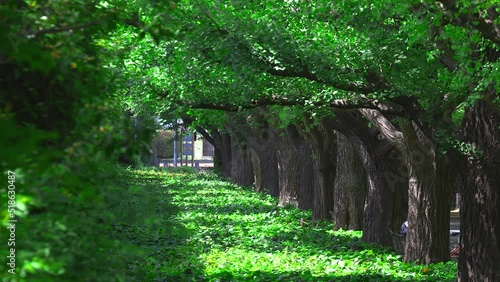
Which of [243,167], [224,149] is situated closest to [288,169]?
[243,167]

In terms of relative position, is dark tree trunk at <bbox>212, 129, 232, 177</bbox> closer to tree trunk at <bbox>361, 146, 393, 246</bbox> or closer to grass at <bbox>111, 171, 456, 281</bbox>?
grass at <bbox>111, 171, 456, 281</bbox>

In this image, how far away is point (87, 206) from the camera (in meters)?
4.27

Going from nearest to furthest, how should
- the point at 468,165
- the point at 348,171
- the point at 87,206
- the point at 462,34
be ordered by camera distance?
the point at 87,206 → the point at 462,34 → the point at 468,165 → the point at 348,171

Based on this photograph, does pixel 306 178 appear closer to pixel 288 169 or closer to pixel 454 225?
pixel 288 169

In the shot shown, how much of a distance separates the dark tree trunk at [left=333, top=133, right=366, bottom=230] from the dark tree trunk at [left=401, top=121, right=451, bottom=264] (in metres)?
6.08

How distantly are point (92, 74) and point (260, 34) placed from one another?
1034 centimetres

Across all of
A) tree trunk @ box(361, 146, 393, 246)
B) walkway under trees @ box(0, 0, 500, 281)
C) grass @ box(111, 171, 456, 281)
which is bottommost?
grass @ box(111, 171, 456, 281)

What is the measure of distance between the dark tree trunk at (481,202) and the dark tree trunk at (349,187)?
35.2 ft

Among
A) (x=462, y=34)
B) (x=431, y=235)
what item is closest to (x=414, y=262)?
(x=431, y=235)

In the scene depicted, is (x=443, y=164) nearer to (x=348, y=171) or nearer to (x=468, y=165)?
(x=468, y=165)

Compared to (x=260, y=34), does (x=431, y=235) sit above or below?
below

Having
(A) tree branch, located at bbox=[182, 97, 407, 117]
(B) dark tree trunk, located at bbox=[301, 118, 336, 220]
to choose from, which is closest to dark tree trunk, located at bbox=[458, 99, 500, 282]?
(A) tree branch, located at bbox=[182, 97, 407, 117]

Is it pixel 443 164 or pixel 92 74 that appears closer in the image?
pixel 92 74

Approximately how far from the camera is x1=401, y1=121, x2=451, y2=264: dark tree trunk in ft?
61.2
